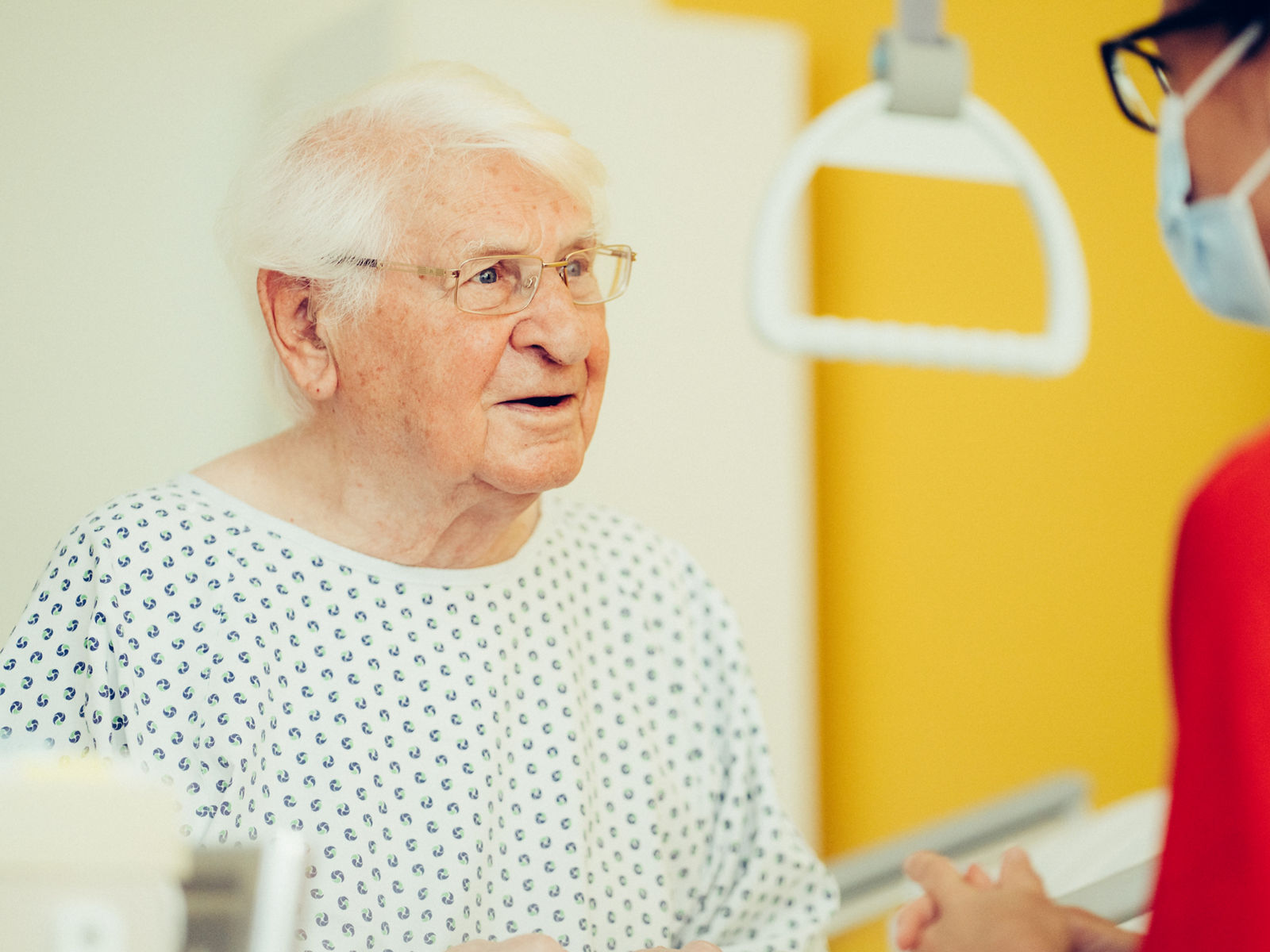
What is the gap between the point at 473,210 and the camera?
102 cm

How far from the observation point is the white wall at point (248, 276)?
1.19 meters

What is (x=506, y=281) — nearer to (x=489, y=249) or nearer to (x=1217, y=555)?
(x=489, y=249)

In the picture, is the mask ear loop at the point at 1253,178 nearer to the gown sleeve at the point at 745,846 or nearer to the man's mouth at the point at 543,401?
the man's mouth at the point at 543,401

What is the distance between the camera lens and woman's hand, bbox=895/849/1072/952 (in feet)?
3.22

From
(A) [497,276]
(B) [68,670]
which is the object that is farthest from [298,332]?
(B) [68,670]

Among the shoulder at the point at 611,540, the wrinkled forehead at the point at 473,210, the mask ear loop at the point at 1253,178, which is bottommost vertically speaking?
the shoulder at the point at 611,540

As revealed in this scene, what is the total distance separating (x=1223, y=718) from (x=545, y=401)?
2.09 ft

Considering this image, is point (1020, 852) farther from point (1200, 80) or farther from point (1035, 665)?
point (1035, 665)

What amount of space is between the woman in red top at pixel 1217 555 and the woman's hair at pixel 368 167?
0.50m

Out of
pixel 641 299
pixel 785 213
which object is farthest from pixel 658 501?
pixel 785 213

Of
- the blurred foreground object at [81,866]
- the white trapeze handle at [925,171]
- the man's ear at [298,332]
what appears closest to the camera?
the blurred foreground object at [81,866]

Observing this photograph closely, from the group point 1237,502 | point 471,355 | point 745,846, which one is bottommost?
point 745,846

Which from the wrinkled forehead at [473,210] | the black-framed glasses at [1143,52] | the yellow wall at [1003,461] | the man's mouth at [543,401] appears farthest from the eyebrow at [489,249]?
the yellow wall at [1003,461]

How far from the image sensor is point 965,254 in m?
2.16
